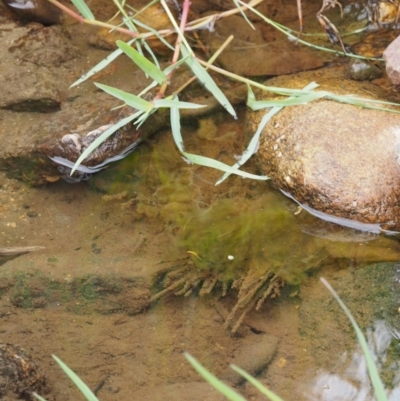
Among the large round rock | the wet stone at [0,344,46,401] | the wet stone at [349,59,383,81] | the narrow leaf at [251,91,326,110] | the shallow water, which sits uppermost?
the narrow leaf at [251,91,326,110]

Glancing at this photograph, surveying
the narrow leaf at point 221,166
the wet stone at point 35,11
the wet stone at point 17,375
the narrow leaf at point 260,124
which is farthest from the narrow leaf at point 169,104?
the wet stone at point 35,11

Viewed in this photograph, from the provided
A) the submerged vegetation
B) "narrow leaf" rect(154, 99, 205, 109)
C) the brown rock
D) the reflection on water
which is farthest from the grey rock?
the brown rock

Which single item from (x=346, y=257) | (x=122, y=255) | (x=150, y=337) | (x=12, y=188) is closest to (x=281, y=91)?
(x=346, y=257)

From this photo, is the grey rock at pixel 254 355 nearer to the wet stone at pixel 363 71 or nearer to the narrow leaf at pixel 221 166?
the narrow leaf at pixel 221 166

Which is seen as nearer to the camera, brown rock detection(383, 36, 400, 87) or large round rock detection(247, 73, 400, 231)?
large round rock detection(247, 73, 400, 231)

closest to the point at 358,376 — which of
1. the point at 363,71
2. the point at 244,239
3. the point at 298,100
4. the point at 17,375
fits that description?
the point at 244,239

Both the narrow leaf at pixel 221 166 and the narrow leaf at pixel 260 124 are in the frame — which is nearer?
the narrow leaf at pixel 221 166

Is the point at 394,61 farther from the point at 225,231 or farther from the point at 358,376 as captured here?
the point at 358,376

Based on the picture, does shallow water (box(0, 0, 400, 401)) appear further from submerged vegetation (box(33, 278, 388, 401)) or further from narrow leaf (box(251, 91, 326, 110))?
submerged vegetation (box(33, 278, 388, 401))
